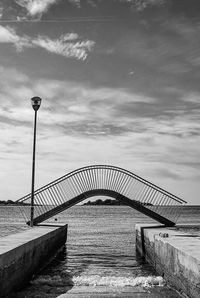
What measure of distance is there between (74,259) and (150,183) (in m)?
6.48

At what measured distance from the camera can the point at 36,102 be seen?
20375 mm

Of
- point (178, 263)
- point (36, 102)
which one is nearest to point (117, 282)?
point (178, 263)

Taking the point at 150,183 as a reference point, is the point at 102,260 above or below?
below

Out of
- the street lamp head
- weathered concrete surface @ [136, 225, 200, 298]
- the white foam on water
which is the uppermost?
the street lamp head

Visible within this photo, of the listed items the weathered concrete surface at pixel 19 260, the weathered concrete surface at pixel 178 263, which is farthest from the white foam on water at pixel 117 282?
the weathered concrete surface at pixel 19 260

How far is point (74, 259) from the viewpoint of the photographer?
20.8 meters

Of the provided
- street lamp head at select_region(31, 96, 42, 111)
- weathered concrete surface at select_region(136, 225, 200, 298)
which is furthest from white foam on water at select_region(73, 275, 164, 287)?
street lamp head at select_region(31, 96, 42, 111)

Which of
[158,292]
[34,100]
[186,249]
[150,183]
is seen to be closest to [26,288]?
[158,292]

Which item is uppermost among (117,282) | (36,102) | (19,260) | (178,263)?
(36,102)

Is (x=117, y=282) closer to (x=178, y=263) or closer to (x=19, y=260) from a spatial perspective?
(x=178, y=263)

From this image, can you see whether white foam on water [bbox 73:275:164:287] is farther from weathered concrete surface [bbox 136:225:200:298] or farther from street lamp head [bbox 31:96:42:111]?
street lamp head [bbox 31:96:42:111]

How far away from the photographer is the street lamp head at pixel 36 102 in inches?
802

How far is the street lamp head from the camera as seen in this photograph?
20375 millimetres

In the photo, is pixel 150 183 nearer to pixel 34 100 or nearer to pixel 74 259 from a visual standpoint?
pixel 74 259
